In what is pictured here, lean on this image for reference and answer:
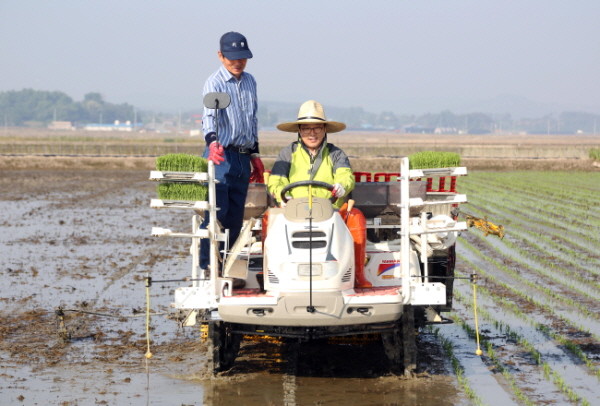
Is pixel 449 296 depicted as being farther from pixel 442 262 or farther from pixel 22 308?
pixel 22 308

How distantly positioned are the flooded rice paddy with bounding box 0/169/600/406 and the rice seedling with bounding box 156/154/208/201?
153 cm

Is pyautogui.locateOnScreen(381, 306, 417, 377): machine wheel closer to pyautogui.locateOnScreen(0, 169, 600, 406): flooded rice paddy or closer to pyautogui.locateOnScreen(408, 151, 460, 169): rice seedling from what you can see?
pyautogui.locateOnScreen(0, 169, 600, 406): flooded rice paddy

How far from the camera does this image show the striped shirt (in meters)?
8.55

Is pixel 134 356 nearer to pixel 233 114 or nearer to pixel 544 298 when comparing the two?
pixel 233 114

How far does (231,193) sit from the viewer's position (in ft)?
28.2

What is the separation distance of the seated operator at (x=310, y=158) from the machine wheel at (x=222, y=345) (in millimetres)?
1177

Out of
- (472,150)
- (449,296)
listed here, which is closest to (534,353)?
(449,296)

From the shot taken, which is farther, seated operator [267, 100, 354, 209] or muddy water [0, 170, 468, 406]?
seated operator [267, 100, 354, 209]

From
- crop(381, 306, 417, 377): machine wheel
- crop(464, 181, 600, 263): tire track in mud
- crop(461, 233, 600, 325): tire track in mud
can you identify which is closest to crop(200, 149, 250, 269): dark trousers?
crop(381, 306, 417, 377): machine wheel

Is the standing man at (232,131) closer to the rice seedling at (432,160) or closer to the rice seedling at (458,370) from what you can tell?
the rice seedling at (432,160)

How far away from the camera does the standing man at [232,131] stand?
848cm

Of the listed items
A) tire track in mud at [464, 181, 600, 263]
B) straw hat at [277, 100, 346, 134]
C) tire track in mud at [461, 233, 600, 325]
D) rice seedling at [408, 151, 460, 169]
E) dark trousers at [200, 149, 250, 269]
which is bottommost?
tire track in mud at [464, 181, 600, 263]

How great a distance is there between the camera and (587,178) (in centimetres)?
3925

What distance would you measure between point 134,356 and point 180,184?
228 centimetres
